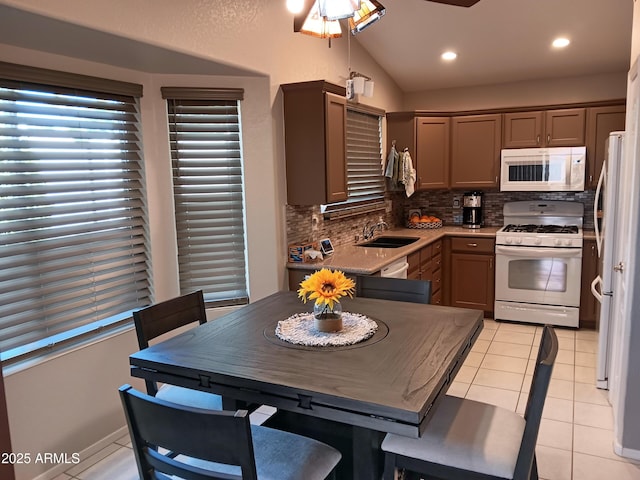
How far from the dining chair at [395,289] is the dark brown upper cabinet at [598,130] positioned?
2919mm

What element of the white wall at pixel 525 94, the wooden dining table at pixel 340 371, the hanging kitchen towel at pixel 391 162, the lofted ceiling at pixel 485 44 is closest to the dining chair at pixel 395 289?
the wooden dining table at pixel 340 371

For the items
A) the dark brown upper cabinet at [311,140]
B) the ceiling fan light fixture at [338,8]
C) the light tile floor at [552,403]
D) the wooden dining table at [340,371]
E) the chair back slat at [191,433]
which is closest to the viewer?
the chair back slat at [191,433]

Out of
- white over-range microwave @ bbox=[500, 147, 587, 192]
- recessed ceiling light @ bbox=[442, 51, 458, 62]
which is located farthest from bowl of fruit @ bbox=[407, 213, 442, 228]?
recessed ceiling light @ bbox=[442, 51, 458, 62]

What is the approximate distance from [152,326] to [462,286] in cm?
349

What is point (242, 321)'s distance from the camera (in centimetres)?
231

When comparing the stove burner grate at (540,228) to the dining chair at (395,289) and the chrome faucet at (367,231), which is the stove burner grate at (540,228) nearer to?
the chrome faucet at (367,231)

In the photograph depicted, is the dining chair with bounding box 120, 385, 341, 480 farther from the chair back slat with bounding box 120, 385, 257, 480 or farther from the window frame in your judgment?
the window frame

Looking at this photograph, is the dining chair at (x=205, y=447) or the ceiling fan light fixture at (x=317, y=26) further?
the ceiling fan light fixture at (x=317, y=26)

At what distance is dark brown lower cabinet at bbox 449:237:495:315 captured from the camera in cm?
482

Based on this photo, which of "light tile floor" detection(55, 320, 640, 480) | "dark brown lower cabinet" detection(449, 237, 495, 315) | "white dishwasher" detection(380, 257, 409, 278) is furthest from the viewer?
"dark brown lower cabinet" detection(449, 237, 495, 315)

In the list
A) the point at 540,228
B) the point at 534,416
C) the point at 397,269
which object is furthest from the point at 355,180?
the point at 534,416

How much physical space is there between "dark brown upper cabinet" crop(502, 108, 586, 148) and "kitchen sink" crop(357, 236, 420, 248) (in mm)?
1444

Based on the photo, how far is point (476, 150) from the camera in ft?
16.5

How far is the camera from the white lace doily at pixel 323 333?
196 centimetres
